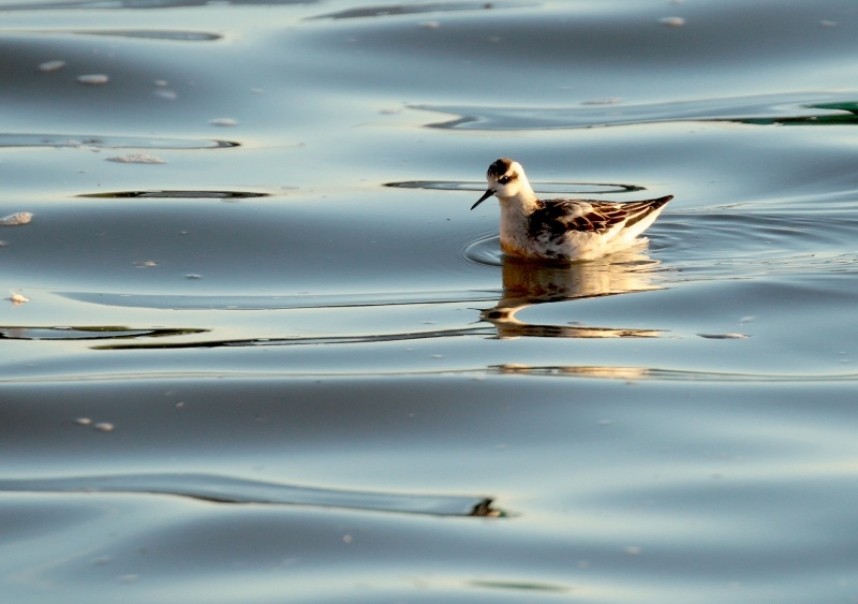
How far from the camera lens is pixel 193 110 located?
15.1 meters

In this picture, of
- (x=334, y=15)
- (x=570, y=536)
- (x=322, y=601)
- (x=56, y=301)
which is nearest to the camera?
(x=322, y=601)

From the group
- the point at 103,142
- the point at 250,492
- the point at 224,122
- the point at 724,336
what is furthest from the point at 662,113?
the point at 250,492

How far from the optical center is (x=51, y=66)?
1578 centimetres

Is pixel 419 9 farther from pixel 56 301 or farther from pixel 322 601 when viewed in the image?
pixel 322 601

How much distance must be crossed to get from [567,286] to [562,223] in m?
0.71

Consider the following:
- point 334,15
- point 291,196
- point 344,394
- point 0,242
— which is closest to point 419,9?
point 334,15

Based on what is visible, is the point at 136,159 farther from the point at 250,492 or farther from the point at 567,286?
the point at 250,492

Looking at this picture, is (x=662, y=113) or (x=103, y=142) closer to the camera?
(x=103, y=142)

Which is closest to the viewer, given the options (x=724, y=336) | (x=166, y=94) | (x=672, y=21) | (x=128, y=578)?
→ (x=128, y=578)

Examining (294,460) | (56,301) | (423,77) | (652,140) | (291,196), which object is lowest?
(294,460)

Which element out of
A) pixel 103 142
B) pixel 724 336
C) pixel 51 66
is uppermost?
pixel 51 66

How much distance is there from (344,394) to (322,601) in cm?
237

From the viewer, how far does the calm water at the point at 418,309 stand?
21.5ft

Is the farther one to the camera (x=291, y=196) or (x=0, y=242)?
(x=291, y=196)
